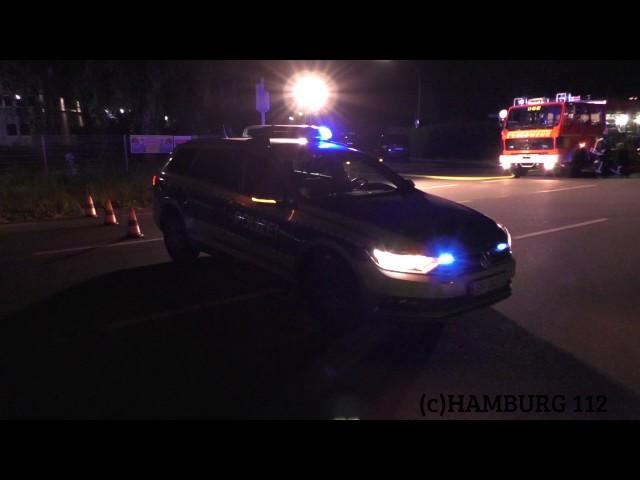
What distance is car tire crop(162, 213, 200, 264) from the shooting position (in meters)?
7.58

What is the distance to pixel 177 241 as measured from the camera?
7.68m

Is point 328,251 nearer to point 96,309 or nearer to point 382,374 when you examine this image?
point 382,374

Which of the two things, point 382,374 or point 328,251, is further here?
point 328,251

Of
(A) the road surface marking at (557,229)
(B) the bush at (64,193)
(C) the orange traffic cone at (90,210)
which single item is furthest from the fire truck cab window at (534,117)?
(C) the orange traffic cone at (90,210)

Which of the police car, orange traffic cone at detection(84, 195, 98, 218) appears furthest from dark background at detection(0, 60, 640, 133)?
the police car

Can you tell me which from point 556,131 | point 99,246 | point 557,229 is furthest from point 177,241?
point 556,131

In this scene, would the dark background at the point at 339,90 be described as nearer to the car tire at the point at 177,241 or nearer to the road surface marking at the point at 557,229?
the road surface marking at the point at 557,229

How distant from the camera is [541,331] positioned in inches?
208

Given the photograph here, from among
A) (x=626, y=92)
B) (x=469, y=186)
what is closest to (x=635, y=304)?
(x=469, y=186)

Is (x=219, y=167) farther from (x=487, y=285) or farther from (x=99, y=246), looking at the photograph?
(x=99, y=246)

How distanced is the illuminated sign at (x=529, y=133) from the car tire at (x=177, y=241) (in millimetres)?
17178

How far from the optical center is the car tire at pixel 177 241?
299 inches

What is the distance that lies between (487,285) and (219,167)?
3432mm

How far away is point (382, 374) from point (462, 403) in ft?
2.25
